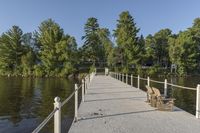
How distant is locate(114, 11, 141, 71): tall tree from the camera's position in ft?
→ 263

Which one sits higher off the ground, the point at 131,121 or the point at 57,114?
the point at 57,114

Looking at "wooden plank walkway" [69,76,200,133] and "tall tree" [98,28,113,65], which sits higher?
"tall tree" [98,28,113,65]

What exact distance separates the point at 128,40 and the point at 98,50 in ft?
54.1

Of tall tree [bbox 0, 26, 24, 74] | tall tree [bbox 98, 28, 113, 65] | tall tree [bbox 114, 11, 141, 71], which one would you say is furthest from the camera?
tall tree [bbox 0, 26, 24, 74]

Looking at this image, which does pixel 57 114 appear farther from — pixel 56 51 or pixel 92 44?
pixel 92 44

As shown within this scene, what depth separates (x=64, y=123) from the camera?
15.8 metres

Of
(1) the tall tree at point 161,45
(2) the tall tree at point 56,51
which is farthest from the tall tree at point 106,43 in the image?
(1) the tall tree at point 161,45

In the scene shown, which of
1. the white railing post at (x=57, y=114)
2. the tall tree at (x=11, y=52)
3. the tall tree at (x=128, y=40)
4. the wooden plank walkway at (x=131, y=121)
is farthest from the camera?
the tall tree at (x=11, y=52)

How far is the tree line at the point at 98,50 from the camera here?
266 ft


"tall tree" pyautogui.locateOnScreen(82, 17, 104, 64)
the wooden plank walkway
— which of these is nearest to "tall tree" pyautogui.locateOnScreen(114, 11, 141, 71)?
"tall tree" pyautogui.locateOnScreen(82, 17, 104, 64)

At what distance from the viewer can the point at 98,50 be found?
93938 mm

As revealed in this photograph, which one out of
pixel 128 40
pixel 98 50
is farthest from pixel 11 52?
pixel 128 40

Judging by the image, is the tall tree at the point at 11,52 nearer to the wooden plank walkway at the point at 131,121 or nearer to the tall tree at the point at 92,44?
the tall tree at the point at 92,44

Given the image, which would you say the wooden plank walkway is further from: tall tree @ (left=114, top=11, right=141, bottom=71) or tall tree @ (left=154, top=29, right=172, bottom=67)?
tall tree @ (left=154, top=29, right=172, bottom=67)
